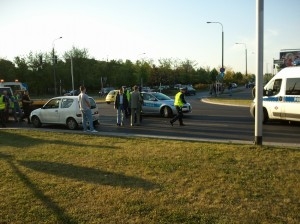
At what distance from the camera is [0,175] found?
7.30 meters

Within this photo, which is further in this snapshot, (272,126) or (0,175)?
(272,126)

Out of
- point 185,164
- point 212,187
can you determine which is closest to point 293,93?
point 185,164

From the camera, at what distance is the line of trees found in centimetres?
6088

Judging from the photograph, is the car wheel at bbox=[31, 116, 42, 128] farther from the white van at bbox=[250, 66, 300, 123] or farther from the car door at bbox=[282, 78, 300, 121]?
the car door at bbox=[282, 78, 300, 121]

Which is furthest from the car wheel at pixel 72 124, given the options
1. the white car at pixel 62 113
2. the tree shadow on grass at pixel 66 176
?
the tree shadow on grass at pixel 66 176

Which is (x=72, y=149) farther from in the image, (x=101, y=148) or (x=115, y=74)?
(x=115, y=74)

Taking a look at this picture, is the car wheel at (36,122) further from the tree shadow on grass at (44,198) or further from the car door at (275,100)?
the car door at (275,100)

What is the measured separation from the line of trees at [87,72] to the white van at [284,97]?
43001 millimetres

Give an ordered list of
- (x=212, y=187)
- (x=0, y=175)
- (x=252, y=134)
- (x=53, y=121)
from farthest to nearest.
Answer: (x=53, y=121)
(x=252, y=134)
(x=0, y=175)
(x=212, y=187)

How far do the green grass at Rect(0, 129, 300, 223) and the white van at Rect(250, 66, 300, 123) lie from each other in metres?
5.80

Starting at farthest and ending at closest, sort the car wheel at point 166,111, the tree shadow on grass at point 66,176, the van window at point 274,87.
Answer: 1. the car wheel at point 166,111
2. the van window at point 274,87
3. the tree shadow on grass at point 66,176

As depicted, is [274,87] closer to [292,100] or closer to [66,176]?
[292,100]

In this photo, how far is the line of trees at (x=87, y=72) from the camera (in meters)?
60.9

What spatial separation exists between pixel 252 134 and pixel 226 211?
7.76 metres
